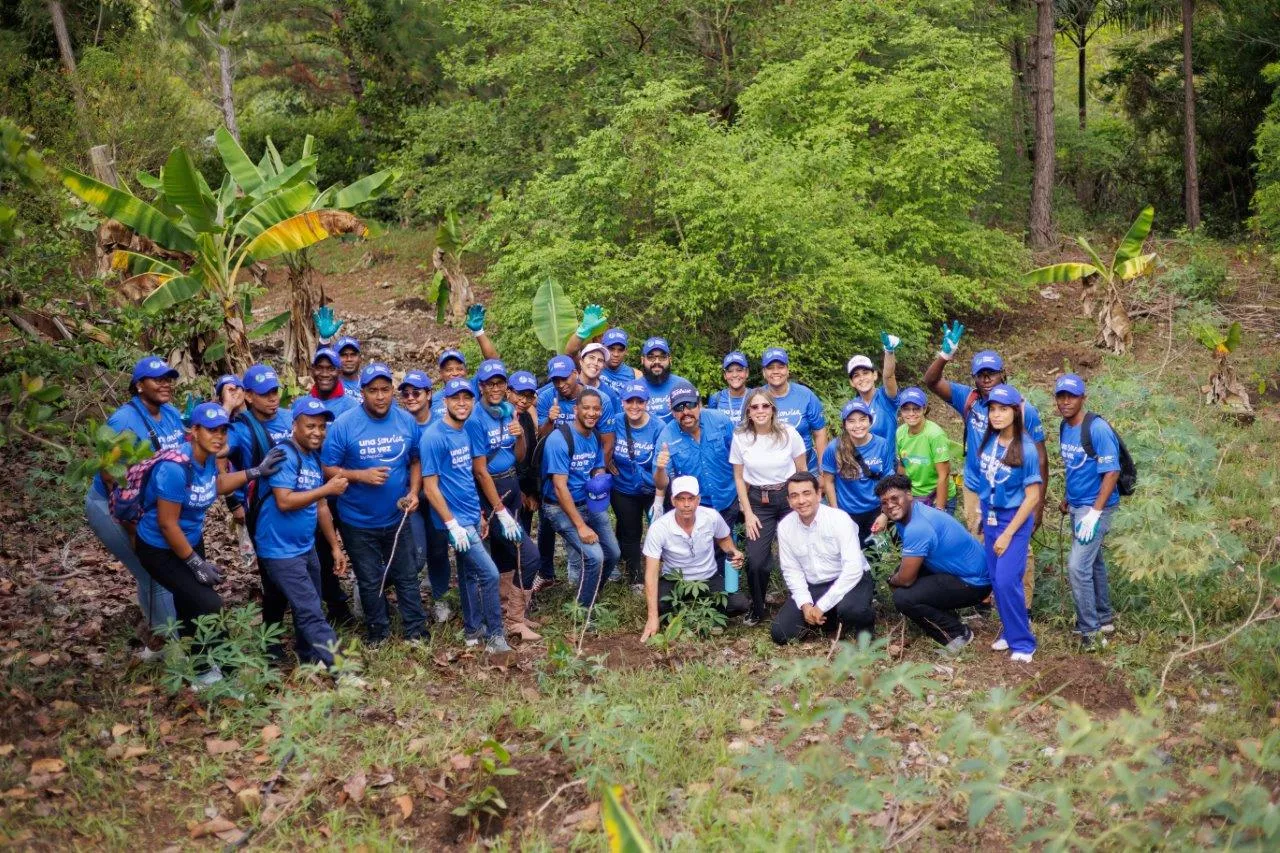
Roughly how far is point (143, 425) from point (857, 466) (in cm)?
498

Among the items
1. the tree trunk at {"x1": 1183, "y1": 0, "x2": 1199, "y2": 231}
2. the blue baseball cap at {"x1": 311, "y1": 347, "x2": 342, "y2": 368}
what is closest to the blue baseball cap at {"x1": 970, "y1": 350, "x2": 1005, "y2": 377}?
the blue baseball cap at {"x1": 311, "y1": 347, "x2": 342, "y2": 368}

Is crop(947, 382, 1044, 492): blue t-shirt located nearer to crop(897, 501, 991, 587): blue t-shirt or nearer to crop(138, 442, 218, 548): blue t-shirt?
crop(897, 501, 991, 587): blue t-shirt

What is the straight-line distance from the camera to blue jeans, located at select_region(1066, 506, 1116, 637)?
25.3 ft

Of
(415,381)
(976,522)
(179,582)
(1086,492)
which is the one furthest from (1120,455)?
(179,582)

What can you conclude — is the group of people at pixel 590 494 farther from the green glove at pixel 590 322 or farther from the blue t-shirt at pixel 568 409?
the green glove at pixel 590 322

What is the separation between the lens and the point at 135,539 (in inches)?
273

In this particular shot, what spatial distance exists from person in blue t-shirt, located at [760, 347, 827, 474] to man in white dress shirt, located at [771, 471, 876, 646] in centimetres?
101

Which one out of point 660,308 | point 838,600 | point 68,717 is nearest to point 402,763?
point 68,717

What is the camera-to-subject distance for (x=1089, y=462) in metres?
7.69

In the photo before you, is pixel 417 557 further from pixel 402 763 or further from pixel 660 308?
pixel 660 308

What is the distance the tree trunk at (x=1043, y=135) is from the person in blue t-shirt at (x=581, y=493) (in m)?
15.7

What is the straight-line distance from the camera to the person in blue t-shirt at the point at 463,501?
7.72m

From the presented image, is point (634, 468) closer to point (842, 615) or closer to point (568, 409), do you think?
point (568, 409)

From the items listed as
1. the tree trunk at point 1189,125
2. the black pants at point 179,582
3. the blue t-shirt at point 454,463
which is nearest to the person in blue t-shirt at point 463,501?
the blue t-shirt at point 454,463
